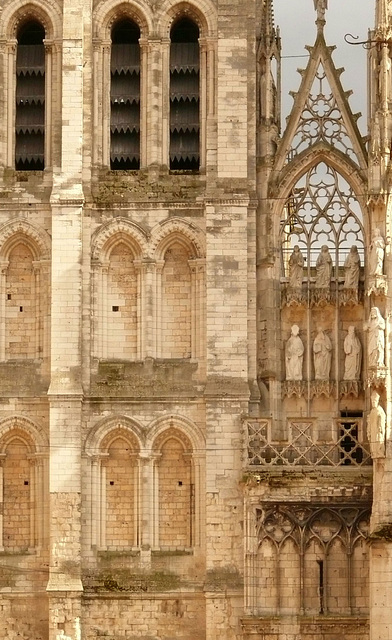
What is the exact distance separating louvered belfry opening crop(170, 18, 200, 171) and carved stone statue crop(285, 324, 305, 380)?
3.87 meters

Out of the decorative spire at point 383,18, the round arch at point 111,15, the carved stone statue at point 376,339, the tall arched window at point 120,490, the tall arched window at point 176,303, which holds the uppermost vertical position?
the round arch at point 111,15

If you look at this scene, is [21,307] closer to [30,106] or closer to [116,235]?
[116,235]

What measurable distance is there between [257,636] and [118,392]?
526cm

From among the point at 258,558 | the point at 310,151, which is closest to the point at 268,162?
the point at 310,151

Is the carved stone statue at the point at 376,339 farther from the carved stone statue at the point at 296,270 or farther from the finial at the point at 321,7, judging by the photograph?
the finial at the point at 321,7

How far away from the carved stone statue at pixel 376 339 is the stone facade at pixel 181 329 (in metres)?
0.46

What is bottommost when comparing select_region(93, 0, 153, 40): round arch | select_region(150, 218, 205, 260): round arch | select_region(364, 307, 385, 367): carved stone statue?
select_region(364, 307, 385, 367): carved stone statue

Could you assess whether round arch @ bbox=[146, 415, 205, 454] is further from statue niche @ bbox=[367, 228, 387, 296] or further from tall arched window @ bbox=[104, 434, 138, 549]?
statue niche @ bbox=[367, 228, 387, 296]

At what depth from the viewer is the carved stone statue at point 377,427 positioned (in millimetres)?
39062

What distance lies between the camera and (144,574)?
1615 inches

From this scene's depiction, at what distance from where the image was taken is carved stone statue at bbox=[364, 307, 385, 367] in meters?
39.2

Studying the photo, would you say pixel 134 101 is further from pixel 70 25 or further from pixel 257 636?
pixel 257 636

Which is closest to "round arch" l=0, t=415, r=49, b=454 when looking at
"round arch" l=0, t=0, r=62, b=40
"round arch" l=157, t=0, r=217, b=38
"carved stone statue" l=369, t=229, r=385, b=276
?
"carved stone statue" l=369, t=229, r=385, b=276

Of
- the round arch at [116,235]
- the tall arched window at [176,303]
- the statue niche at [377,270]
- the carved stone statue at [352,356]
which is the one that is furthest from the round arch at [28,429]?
the statue niche at [377,270]
